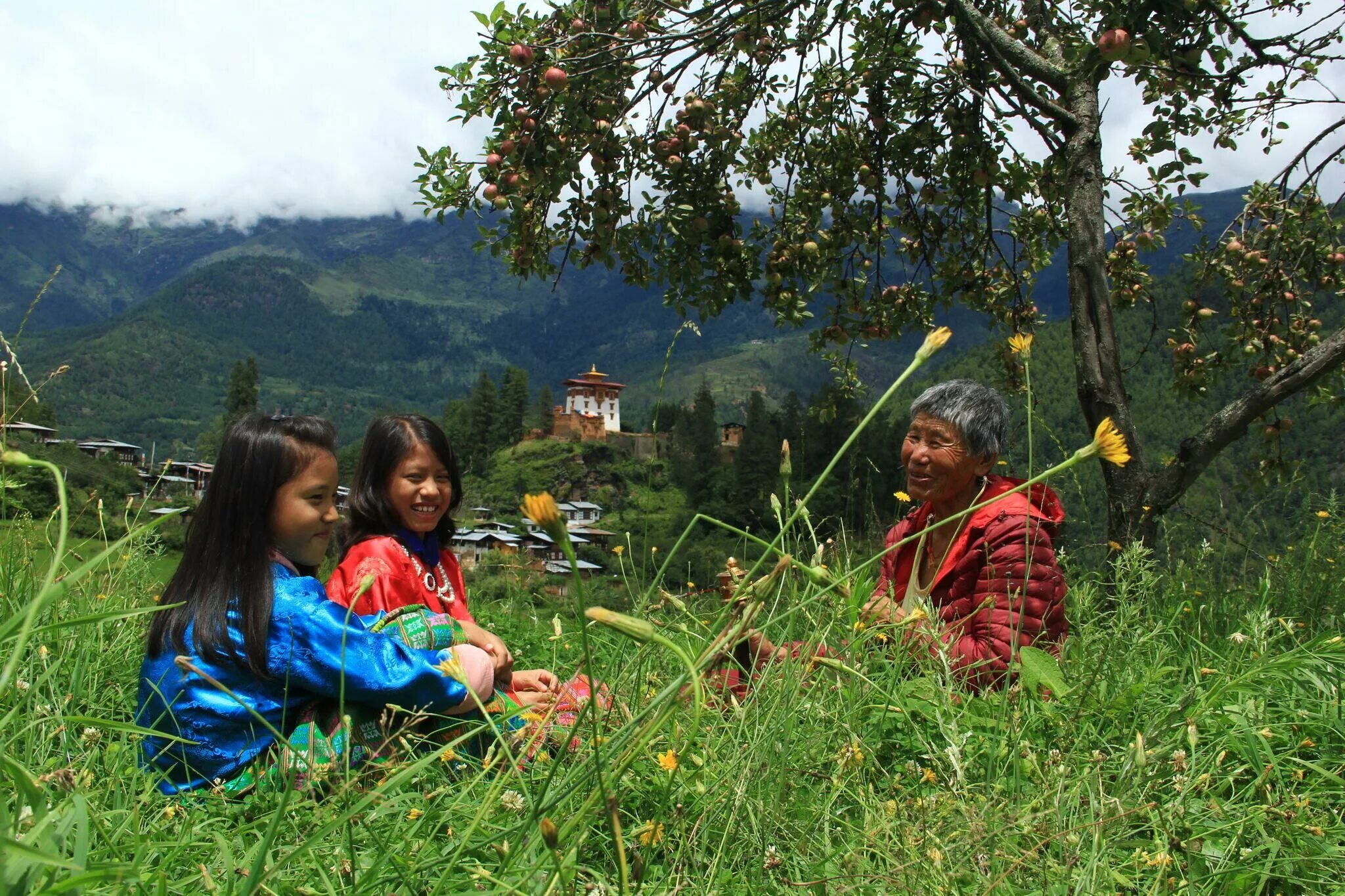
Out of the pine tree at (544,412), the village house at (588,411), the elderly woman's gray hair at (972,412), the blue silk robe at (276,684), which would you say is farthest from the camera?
the pine tree at (544,412)

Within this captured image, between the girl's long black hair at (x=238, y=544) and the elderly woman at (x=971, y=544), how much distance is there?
1537 millimetres

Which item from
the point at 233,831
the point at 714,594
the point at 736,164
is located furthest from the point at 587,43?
the point at 233,831

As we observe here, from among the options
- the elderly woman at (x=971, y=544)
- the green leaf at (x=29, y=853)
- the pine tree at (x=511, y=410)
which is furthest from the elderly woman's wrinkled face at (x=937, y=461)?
the pine tree at (x=511, y=410)

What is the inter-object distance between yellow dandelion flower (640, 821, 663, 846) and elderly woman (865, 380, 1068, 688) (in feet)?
2.93

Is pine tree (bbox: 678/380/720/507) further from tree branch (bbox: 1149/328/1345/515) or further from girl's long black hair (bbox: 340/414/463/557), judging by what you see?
girl's long black hair (bbox: 340/414/463/557)

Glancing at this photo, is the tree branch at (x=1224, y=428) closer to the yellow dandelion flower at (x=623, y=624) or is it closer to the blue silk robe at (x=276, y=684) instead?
the blue silk robe at (x=276, y=684)

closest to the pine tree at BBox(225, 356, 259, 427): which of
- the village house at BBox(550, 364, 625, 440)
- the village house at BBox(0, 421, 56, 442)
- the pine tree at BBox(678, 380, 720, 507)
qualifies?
the village house at BBox(550, 364, 625, 440)

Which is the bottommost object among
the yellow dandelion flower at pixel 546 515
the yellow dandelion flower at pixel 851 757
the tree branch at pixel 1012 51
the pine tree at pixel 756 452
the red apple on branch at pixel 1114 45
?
the pine tree at pixel 756 452

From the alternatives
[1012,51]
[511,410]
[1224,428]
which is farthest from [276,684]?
[511,410]

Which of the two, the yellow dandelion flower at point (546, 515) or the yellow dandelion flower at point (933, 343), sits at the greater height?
the yellow dandelion flower at point (933, 343)

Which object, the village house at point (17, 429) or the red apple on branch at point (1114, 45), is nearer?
the village house at point (17, 429)

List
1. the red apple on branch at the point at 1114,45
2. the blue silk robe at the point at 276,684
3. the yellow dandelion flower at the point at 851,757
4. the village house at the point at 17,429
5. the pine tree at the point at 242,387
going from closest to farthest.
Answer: the yellow dandelion flower at the point at 851,757 < the village house at the point at 17,429 < the blue silk robe at the point at 276,684 < the red apple on branch at the point at 1114,45 < the pine tree at the point at 242,387

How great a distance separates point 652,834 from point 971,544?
186 cm

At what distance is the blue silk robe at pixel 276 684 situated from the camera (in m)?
2.16
